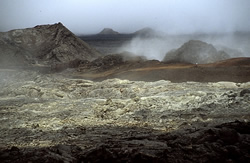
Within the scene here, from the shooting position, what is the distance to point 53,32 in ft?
144

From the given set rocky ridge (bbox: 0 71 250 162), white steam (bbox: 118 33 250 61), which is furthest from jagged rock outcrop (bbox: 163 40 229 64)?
rocky ridge (bbox: 0 71 250 162)

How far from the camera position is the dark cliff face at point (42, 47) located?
1455 inches

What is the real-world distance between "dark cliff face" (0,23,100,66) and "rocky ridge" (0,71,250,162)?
24509mm

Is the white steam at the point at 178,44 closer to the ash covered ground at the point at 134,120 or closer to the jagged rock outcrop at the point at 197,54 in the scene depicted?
the jagged rock outcrop at the point at 197,54

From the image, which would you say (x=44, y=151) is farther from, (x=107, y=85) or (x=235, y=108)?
(x=107, y=85)

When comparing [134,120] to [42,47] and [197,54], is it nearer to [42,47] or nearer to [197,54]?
[197,54]

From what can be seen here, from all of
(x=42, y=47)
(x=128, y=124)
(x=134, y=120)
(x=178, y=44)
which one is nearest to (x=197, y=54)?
(x=178, y=44)

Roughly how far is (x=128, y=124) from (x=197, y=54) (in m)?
18.9

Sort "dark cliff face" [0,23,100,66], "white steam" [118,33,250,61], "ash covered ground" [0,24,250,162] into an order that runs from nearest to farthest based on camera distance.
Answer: "ash covered ground" [0,24,250,162], "white steam" [118,33,250,61], "dark cliff face" [0,23,100,66]

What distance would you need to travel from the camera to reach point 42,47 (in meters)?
41.8

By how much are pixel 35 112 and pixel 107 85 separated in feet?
18.4

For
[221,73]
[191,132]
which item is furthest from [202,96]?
[221,73]

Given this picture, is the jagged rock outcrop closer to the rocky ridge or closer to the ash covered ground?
the ash covered ground

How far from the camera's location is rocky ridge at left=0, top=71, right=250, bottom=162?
5547 millimetres
